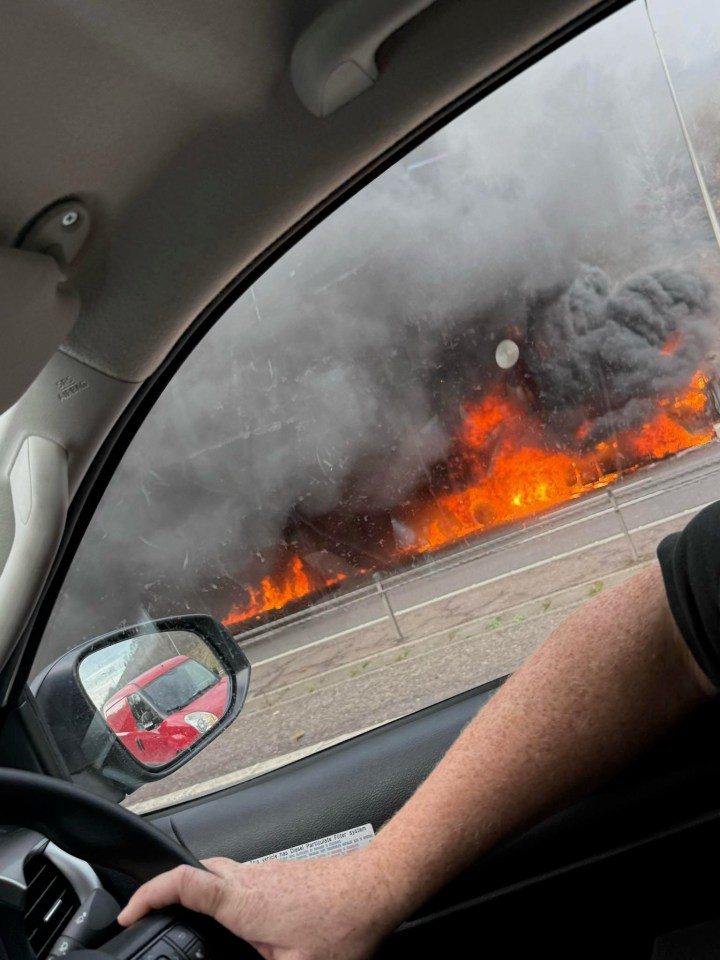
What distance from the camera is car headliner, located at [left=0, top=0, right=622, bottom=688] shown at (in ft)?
5.04

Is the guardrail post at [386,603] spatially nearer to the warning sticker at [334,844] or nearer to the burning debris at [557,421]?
the burning debris at [557,421]

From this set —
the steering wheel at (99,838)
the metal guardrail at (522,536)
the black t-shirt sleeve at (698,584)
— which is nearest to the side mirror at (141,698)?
the metal guardrail at (522,536)

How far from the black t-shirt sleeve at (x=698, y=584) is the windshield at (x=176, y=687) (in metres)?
1.42

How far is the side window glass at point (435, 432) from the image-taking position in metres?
2.40

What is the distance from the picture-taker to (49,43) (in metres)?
1.45

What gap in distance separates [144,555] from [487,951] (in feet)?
4.47

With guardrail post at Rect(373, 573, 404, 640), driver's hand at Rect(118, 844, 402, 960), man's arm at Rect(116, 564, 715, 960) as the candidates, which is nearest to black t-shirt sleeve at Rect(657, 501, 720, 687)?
man's arm at Rect(116, 564, 715, 960)

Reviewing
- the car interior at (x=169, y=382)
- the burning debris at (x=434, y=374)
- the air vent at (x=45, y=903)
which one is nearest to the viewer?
the car interior at (x=169, y=382)

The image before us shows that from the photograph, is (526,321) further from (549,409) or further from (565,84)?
(565,84)

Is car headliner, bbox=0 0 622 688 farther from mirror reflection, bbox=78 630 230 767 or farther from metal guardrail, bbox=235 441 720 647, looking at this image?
metal guardrail, bbox=235 441 720 647

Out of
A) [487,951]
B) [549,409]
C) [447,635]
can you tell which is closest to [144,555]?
[447,635]

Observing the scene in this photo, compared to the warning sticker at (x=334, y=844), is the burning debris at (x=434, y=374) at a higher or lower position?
higher

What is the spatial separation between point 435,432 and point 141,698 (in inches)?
43.4

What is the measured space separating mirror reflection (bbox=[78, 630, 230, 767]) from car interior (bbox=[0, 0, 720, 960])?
0.4 inches
